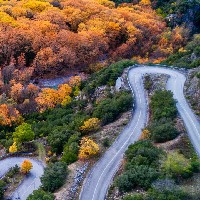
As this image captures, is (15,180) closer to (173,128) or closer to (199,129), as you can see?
(173,128)

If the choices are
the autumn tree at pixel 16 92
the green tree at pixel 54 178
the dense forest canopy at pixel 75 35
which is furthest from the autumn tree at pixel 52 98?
the green tree at pixel 54 178

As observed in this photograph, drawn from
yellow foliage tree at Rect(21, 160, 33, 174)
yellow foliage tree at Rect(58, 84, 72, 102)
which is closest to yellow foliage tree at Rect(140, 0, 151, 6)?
yellow foliage tree at Rect(58, 84, 72, 102)

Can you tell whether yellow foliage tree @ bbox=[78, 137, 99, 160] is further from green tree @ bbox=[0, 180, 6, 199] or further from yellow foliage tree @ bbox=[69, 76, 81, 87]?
yellow foliage tree @ bbox=[69, 76, 81, 87]

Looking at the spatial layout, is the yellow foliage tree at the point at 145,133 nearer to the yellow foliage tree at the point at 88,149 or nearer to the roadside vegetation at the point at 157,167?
the roadside vegetation at the point at 157,167

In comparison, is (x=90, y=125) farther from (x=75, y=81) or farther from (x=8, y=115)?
(x=75, y=81)

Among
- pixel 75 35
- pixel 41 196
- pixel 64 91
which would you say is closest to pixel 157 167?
pixel 41 196

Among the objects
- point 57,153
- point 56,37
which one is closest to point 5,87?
point 56,37
